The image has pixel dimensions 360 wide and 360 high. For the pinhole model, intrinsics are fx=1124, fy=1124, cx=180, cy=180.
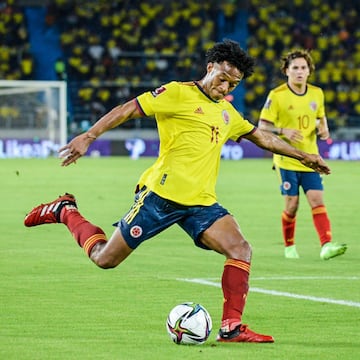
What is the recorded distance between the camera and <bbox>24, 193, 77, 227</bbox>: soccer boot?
8.70 meters

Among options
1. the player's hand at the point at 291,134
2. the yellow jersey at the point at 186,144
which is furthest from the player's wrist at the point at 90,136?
the player's hand at the point at 291,134

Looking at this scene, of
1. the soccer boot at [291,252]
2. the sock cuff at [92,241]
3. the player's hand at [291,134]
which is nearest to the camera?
the sock cuff at [92,241]

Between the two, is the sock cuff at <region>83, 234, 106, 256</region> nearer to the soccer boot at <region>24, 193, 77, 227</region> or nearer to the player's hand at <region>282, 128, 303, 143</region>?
the soccer boot at <region>24, 193, 77, 227</region>

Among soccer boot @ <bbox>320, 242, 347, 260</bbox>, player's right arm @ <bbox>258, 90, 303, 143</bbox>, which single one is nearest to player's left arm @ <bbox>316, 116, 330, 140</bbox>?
player's right arm @ <bbox>258, 90, 303, 143</bbox>

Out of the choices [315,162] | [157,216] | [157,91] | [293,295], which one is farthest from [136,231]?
[293,295]

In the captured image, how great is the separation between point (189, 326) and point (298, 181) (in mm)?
5934

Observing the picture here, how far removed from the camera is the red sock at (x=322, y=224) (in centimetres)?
1256

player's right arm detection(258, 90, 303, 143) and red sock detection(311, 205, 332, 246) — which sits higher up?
player's right arm detection(258, 90, 303, 143)

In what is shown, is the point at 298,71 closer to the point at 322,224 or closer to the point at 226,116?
the point at 322,224

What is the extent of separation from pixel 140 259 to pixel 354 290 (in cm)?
320

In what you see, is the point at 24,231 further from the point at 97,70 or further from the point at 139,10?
the point at 139,10

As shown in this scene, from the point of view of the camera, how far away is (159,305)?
880 cm

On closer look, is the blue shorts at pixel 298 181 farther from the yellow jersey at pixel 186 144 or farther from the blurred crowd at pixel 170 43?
the blurred crowd at pixel 170 43

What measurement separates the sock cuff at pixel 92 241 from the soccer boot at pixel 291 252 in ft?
16.1
